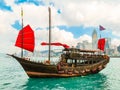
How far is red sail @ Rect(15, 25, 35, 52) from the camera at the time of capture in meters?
29.8

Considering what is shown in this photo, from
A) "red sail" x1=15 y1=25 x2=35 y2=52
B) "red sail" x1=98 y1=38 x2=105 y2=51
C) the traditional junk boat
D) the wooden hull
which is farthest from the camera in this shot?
"red sail" x1=98 y1=38 x2=105 y2=51

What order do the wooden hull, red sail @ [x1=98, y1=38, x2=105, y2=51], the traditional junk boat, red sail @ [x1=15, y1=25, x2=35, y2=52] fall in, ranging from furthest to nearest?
1. red sail @ [x1=98, y1=38, x2=105, y2=51]
2. the wooden hull
3. the traditional junk boat
4. red sail @ [x1=15, y1=25, x2=35, y2=52]

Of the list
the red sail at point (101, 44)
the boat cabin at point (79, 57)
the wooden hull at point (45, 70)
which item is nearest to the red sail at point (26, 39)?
the wooden hull at point (45, 70)

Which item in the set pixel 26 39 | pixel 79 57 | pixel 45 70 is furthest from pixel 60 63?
pixel 26 39

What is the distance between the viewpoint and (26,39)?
30.0 m

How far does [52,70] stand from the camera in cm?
3133

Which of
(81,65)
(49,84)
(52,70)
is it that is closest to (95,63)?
(81,65)

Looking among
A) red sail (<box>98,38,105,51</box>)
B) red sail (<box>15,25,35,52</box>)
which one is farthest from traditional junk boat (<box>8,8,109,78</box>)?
red sail (<box>98,38,105,51</box>)

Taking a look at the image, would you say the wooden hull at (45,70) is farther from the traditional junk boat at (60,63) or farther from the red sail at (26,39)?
the red sail at (26,39)

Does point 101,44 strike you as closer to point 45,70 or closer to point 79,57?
point 79,57

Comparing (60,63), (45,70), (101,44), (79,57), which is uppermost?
(101,44)

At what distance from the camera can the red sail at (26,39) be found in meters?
29.8

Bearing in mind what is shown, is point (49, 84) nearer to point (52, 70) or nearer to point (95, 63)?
point (52, 70)

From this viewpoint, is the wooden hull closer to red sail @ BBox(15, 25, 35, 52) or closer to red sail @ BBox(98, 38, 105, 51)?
red sail @ BBox(15, 25, 35, 52)
